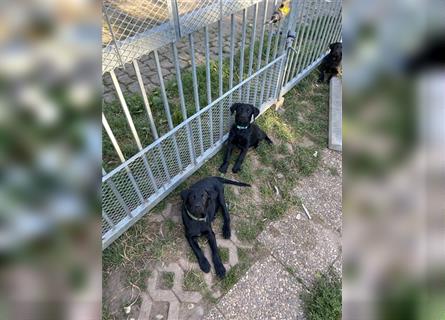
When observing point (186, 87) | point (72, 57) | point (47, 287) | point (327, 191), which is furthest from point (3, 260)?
point (186, 87)

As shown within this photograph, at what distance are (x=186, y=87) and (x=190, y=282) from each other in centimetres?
301

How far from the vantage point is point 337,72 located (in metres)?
5.19

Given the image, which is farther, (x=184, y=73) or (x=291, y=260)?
(x=184, y=73)

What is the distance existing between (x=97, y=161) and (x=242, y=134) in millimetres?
3092

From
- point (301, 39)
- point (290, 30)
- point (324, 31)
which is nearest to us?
point (290, 30)

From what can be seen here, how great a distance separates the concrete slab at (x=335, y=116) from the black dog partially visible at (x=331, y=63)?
0.12 metres

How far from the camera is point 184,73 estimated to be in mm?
4969

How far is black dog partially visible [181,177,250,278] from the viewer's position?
273 centimetres

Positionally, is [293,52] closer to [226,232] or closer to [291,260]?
[226,232]

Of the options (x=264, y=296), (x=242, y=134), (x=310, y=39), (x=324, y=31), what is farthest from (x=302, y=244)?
(x=324, y=31)

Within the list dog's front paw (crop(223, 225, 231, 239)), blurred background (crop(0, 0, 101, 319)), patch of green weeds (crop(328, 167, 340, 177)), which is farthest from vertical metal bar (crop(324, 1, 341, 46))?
blurred background (crop(0, 0, 101, 319))

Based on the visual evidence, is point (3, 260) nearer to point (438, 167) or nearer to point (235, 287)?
point (438, 167)

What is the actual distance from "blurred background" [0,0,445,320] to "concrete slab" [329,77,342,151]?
3.80 meters

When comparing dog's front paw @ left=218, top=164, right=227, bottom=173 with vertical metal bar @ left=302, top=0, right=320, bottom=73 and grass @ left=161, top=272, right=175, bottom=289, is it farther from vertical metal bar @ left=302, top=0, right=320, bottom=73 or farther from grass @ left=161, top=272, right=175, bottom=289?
vertical metal bar @ left=302, top=0, right=320, bottom=73
